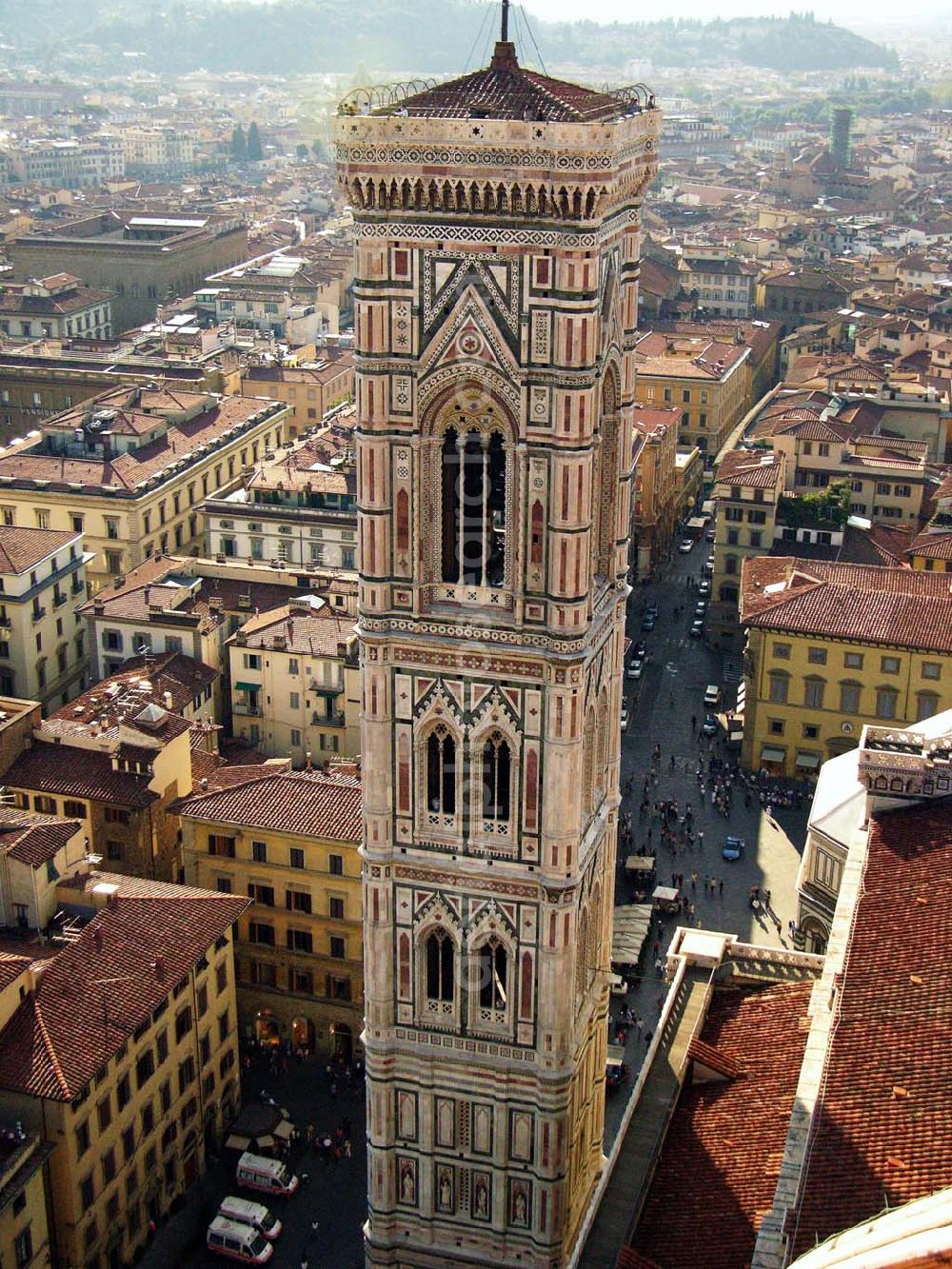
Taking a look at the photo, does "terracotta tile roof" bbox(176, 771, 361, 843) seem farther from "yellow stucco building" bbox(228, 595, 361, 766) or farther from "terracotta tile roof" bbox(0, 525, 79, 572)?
"terracotta tile roof" bbox(0, 525, 79, 572)

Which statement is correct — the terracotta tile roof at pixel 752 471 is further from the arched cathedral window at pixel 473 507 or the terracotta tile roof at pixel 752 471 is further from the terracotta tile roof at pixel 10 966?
the arched cathedral window at pixel 473 507

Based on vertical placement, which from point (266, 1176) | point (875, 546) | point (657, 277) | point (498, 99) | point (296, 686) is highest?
point (498, 99)

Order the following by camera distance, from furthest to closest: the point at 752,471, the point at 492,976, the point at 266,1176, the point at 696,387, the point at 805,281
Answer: the point at 805,281 < the point at 696,387 < the point at 752,471 < the point at 266,1176 < the point at 492,976

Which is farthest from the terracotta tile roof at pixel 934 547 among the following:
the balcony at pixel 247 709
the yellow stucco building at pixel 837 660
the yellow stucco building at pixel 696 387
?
the yellow stucco building at pixel 696 387

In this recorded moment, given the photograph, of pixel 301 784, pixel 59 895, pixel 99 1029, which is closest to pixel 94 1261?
pixel 99 1029

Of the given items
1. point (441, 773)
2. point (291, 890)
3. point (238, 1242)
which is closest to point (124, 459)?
point (291, 890)

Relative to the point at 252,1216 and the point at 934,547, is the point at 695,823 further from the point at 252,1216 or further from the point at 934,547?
the point at 252,1216

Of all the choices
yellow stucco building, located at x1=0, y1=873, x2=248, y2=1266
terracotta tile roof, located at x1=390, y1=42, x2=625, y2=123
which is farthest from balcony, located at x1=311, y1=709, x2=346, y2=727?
terracotta tile roof, located at x1=390, y1=42, x2=625, y2=123
